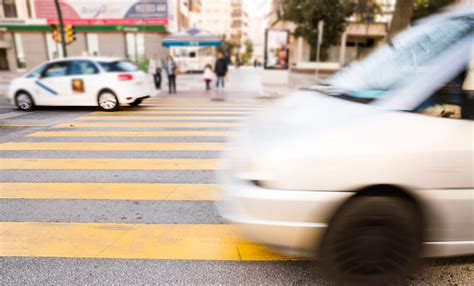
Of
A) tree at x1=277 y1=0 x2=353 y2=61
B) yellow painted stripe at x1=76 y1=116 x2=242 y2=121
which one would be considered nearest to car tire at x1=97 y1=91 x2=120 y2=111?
yellow painted stripe at x1=76 y1=116 x2=242 y2=121

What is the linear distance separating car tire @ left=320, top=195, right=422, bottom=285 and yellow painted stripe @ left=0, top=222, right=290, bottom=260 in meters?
0.73

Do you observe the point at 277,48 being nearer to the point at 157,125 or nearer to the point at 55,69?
the point at 55,69

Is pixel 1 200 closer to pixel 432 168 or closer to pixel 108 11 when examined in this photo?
pixel 432 168

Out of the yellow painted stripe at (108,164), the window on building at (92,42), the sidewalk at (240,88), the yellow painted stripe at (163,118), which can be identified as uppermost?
the window on building at (92,42)

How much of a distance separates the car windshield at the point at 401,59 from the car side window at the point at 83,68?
351 inches

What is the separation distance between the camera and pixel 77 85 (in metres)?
10.8

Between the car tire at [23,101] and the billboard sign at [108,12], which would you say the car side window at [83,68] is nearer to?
the car tire at [23,101]

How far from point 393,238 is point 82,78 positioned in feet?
34.4

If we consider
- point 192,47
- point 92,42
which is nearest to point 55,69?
point 192,47

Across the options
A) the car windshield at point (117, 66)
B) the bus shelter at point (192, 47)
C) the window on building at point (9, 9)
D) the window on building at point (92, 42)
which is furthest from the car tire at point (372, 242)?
the window on building at point (9, 9)

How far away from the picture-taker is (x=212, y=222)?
144 inches

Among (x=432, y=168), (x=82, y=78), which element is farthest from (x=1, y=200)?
(x=82, y=78)

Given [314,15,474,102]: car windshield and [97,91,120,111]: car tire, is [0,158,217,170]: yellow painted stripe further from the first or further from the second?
[97,91,120,111]: car tire

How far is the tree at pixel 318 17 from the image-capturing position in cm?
3023
